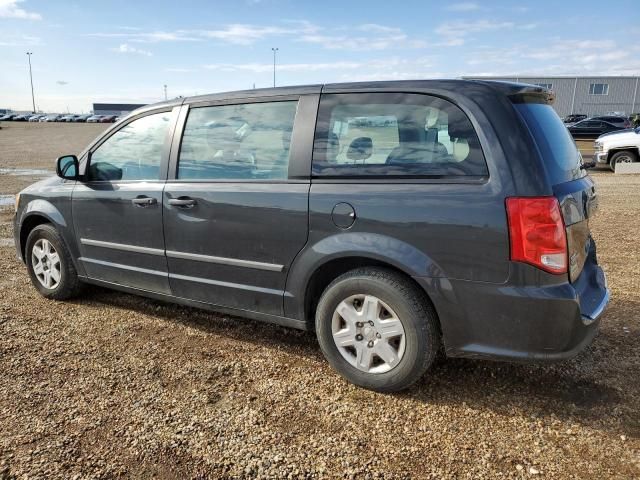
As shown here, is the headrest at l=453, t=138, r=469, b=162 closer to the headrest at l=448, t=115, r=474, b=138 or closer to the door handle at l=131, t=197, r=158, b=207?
the headrest at l=448, t=115, r=474, b=138

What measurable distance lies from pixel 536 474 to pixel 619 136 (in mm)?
15123

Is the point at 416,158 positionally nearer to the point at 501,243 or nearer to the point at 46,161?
the point at 501,243

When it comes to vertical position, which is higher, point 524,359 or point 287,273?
point 287,273

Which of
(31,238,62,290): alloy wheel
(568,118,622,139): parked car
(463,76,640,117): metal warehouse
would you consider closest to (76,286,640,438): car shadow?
(31,238,62,290): alloy wheel

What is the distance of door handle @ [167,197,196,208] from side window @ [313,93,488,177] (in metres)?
0.95

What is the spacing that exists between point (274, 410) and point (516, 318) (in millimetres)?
1395

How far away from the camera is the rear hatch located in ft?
8.57

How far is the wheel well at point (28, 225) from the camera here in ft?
15.3

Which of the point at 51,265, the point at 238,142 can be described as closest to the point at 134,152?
the point at 238,142

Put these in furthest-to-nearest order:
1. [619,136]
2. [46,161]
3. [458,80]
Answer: [46,161] < [619,136] < [458,80]

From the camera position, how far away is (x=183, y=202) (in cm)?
354

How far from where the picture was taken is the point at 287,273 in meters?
3.21

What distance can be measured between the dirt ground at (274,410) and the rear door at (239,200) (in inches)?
19.9

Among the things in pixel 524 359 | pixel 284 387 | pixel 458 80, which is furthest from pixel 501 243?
pixel 284 387
